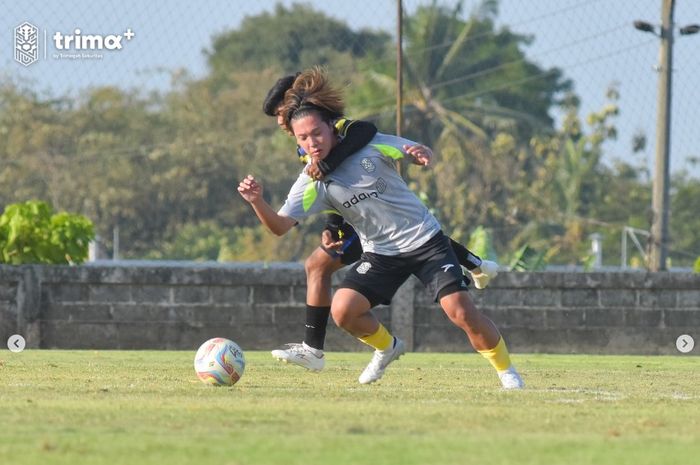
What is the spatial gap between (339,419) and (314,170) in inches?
104

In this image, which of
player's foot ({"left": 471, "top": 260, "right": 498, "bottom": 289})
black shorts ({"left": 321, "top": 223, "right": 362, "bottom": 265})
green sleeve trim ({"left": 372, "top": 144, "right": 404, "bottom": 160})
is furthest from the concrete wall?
green sleeve trim ({"left": 372, "top": 144, "right": 404, "bottom": 160})

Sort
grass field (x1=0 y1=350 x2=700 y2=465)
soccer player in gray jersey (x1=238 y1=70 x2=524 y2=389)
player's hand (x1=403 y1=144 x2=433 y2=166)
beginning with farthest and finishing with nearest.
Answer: soccer player in gray jersey (x1=238 y1=70 x2=524 y2=389) → player's hand (x1=403 y1=144 x2=433 y2=166) → grass field (x1=0 y1=350 x2=700 y2=465)

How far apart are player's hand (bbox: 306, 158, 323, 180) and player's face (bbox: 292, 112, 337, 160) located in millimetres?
41

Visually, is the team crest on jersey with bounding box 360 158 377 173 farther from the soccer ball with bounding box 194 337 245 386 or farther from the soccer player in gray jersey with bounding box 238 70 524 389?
the soccer ball with bounding box 194 337 245 386

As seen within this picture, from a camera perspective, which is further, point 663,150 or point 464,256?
point 663,150

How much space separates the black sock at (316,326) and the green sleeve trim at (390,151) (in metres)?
1.62

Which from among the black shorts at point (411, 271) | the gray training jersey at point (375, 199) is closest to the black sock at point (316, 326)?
the black shorts at point (411, 271)

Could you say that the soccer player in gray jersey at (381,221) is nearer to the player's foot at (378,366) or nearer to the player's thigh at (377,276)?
the player's thigh at (377,276)

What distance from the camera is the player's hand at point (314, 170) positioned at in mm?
9859

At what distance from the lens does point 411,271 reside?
1012 centimetres

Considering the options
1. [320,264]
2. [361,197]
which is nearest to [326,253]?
[320,264]

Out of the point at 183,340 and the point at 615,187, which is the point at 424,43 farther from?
the point at 183,340

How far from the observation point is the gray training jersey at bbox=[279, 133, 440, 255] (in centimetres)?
995

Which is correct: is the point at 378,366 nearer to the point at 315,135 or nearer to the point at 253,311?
the point at 315,135
